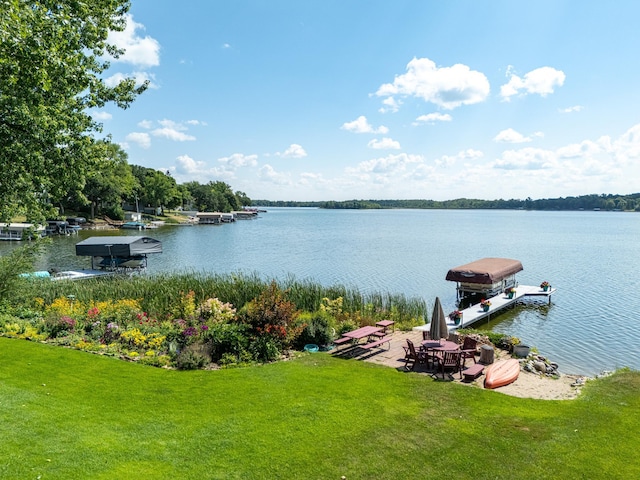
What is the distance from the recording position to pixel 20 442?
282 inches

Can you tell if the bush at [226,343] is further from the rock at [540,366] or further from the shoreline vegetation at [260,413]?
the rock at [540,366]

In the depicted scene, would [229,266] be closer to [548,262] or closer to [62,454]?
[548,262]

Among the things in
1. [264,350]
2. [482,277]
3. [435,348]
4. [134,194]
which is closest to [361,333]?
[435,348]

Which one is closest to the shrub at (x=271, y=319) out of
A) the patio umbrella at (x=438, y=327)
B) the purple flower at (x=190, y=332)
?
the purple flower at (x=190, y=332)

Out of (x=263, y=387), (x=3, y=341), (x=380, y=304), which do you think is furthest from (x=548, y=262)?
(x=3, y=341)

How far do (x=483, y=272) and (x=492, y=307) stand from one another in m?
3.21

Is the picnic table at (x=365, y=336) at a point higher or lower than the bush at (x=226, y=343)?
lower

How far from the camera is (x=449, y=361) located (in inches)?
508

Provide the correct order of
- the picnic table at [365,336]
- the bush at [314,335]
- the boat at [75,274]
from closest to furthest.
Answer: the picnic table at [365,336], the bush at [314,335], the boat at [75,274]

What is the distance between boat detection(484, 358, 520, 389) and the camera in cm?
1199

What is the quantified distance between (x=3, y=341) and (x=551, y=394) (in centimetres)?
1514

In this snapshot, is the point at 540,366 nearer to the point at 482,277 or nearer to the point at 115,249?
the point at 482,277

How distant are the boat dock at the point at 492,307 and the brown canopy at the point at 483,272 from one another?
4.17 feet

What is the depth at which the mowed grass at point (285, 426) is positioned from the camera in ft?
23.4
